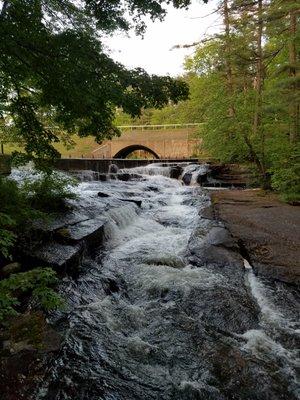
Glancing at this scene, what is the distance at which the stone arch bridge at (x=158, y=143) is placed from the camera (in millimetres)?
27391

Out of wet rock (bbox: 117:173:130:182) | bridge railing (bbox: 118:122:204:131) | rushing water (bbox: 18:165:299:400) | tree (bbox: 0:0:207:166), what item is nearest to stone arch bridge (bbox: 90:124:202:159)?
bridge railing (bbox: 118:122:204:131)

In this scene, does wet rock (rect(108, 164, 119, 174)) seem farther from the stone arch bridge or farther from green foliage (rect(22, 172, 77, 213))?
green foliage (rect(22, 172, 77, 213))

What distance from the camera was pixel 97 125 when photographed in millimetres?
5203

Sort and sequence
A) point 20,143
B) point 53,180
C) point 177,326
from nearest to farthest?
point 177,326
point 20,143
point 53,180

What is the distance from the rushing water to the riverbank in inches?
12.2

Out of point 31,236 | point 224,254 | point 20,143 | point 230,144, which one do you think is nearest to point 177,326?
point 224,254

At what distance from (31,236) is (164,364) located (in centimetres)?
326

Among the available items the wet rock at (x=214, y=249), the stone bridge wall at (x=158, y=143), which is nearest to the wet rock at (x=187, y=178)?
the wet rock at (x=214, y=249)

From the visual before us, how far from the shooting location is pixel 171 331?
3.88 metres

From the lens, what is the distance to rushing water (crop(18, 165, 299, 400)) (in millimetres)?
2967

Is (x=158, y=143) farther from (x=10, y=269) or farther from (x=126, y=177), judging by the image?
(x=10, y=269)

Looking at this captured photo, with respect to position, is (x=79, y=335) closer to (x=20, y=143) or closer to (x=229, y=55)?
(x=20, y=143)

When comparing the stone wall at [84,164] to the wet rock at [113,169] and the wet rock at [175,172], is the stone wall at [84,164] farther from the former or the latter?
the wet rock at [175,172]

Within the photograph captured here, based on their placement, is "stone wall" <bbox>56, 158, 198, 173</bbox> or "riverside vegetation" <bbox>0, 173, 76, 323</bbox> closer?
"riverside vegetation" <bbox>0, 173, 76, 323</bbox>
